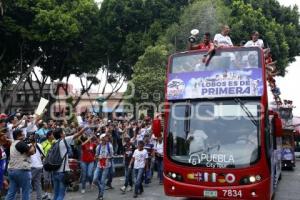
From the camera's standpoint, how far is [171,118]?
10492 millimetres

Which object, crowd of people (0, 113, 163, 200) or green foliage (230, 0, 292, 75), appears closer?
crowd of people (0, 113, 163, 200)

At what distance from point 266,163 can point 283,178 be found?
33.1ft

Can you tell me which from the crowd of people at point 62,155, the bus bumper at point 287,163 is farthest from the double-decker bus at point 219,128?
the bus bumper at point 287,163

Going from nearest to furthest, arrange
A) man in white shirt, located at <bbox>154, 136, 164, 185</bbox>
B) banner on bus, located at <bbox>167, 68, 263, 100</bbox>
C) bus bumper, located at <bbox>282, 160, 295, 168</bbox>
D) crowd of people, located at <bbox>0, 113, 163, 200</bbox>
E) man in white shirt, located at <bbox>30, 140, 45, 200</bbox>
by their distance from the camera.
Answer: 1. crowd of people, located at <bbox>0, 113, 163, 200</bbox>
2. banner on bus, located at <bbox>167, 68, 263, 100</bbox>
3. man in white shirt, located at <bbox>30, 140, 45, 200</bbox>
4. man in white shirt, located at <bbox>154, 136, 164, 185</bbox>
5. bus bumper, located at <bbox>282, 160, 295, 168</bbox>

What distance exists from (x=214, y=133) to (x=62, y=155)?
3117 millimetres

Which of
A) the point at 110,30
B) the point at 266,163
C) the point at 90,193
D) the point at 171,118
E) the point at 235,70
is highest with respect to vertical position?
the point at 110,30

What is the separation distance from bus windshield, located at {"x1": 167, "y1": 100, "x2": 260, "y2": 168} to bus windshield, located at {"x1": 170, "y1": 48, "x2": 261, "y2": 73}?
822mm

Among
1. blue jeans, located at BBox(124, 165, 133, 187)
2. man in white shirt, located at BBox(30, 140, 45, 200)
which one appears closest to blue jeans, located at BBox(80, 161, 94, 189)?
blue jeans, located at BBox(124, 165, 133, 187)

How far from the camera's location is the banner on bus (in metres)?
10.2

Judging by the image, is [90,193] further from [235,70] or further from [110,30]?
[110,30]

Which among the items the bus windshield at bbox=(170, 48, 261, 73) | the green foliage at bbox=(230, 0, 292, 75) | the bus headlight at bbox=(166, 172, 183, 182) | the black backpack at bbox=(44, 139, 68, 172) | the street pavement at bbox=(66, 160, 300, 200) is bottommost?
the street pavement at bbox=(66, 160, 300, 200)

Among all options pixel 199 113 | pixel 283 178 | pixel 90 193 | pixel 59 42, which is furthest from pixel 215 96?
pixel 59 42

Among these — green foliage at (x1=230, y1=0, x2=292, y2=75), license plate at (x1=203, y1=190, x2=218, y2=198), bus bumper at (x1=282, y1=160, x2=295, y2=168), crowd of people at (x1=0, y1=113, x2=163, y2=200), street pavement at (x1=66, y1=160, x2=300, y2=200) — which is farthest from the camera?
green foliage at (x1=230, y1=0, x2=292, y2=75)

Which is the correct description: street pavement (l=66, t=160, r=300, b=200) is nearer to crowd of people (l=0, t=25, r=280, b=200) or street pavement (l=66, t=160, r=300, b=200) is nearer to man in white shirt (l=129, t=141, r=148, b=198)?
crowd of people (l=0, t=25, r=280, b=200)
